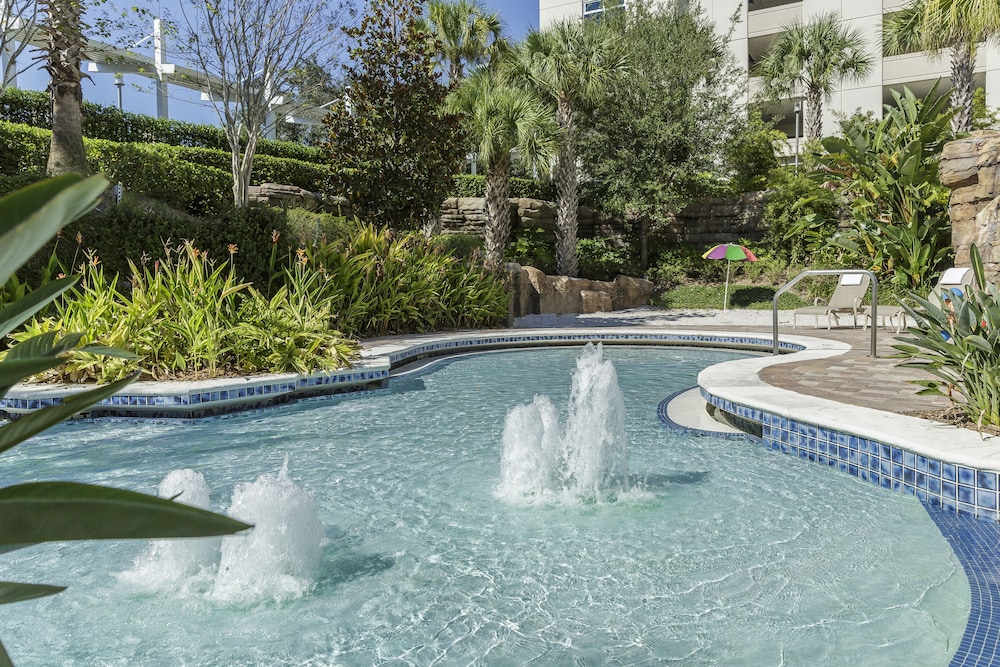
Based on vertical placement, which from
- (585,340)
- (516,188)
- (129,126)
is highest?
(129,126)

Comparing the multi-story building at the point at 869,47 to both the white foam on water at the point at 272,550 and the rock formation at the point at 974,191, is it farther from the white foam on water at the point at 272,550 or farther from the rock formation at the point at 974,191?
the white foam on water at the point at 272,550

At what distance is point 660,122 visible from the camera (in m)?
21.2

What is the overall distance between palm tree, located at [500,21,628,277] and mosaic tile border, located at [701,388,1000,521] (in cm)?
1479

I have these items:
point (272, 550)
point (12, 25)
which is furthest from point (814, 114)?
point (272, 550)

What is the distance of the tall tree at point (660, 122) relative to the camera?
21203 millimetres

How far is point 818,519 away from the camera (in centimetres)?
409

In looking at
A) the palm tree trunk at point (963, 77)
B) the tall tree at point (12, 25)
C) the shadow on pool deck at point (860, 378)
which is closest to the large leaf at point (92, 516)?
the shadow on pool deck at point (860, 378)

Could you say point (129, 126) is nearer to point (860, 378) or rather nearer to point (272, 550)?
point (272, 550)

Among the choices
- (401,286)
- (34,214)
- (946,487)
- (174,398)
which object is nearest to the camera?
(34,214)

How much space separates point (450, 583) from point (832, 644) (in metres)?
1.67

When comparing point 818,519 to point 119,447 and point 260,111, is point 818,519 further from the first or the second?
point 260,111

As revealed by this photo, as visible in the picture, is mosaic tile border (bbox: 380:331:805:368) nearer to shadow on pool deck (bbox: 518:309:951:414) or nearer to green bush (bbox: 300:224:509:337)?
shadow on pool deck (bbox: 518:309:951:414)

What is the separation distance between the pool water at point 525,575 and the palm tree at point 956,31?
13.9 meters

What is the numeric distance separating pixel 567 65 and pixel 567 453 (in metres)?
15.9
